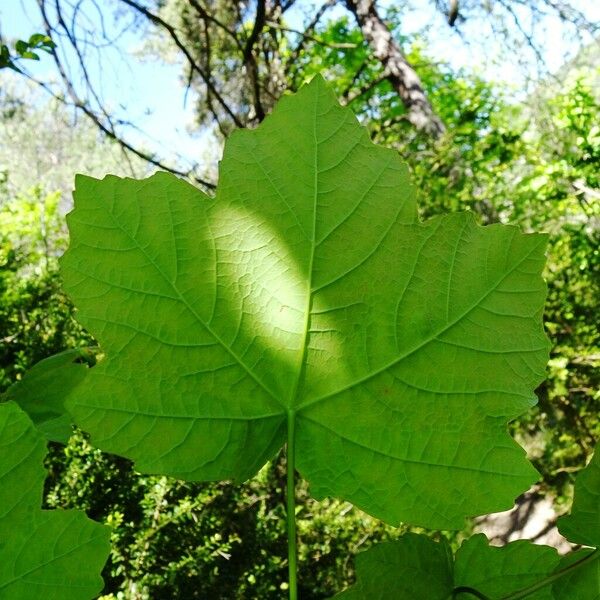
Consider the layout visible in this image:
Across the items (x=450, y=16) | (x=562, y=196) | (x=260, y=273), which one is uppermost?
(x=450, y=16)

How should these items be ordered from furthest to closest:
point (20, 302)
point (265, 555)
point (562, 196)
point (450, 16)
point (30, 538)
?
point (450, 16) → point (562, 196) → point (20, 302) → point (265, 555) → point (30, 538)

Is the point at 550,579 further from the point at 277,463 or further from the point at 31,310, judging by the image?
the point at 31,310

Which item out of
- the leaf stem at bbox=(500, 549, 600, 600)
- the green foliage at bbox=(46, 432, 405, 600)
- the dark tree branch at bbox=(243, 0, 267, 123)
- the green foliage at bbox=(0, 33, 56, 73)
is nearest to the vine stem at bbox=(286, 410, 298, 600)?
the leaf stem at bbox=(500, 549, 600, 600)

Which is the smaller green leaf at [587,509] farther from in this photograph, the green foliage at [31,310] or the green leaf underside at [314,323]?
the green foliage at [31,310]

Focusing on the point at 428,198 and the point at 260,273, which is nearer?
the point at 260,273

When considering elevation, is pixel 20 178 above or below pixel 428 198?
above

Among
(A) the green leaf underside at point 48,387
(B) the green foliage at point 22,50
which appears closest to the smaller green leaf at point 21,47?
(B) the green foliage at point 22,50

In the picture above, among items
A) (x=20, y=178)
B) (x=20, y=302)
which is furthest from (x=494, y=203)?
(x=20, y=178)

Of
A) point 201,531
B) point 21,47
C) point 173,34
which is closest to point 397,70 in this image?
point 173,34

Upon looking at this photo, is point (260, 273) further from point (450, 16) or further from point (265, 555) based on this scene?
point (450, 16)
